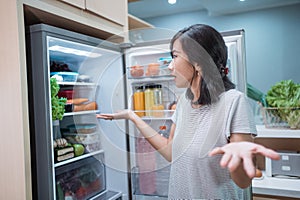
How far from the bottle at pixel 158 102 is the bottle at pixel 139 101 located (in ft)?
0.16

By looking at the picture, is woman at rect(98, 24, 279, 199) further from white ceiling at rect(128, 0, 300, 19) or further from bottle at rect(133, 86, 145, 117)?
white ceiling at rect(128, 0, 300, 19)

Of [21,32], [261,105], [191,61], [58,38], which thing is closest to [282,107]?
[261,105]

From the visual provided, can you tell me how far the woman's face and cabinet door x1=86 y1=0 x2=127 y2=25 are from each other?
22.8 inches

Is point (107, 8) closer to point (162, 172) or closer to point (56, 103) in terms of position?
point (56, 103)

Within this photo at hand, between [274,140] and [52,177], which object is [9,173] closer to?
[52,177]

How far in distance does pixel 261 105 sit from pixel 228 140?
73 cm

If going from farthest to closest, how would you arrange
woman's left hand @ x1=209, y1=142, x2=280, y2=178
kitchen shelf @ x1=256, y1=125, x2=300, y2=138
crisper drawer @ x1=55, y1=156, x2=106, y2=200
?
kitchen shelf @ x1=256, y1=125, x2=300, y2=138 < crisper drawer @ x1=55, y1=156, x2=106, y2=200 < woman's left hand @ x1=209, y1=142, x2=280, y2=178

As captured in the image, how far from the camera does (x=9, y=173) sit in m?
0.94

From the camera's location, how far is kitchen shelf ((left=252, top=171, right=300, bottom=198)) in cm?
120

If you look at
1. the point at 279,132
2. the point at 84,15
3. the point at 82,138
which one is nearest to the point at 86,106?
the point at 82,138

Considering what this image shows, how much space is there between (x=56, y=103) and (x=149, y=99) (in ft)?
1.21

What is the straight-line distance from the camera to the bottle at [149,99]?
105 cm

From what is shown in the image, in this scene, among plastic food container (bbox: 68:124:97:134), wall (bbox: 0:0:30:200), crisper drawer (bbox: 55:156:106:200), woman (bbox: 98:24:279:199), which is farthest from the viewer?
crisper drawer (bbox: 55:156:106:200)

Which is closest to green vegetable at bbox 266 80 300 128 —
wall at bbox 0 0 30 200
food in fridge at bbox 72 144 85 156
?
food in fridge at bbox 72 144 85 156
